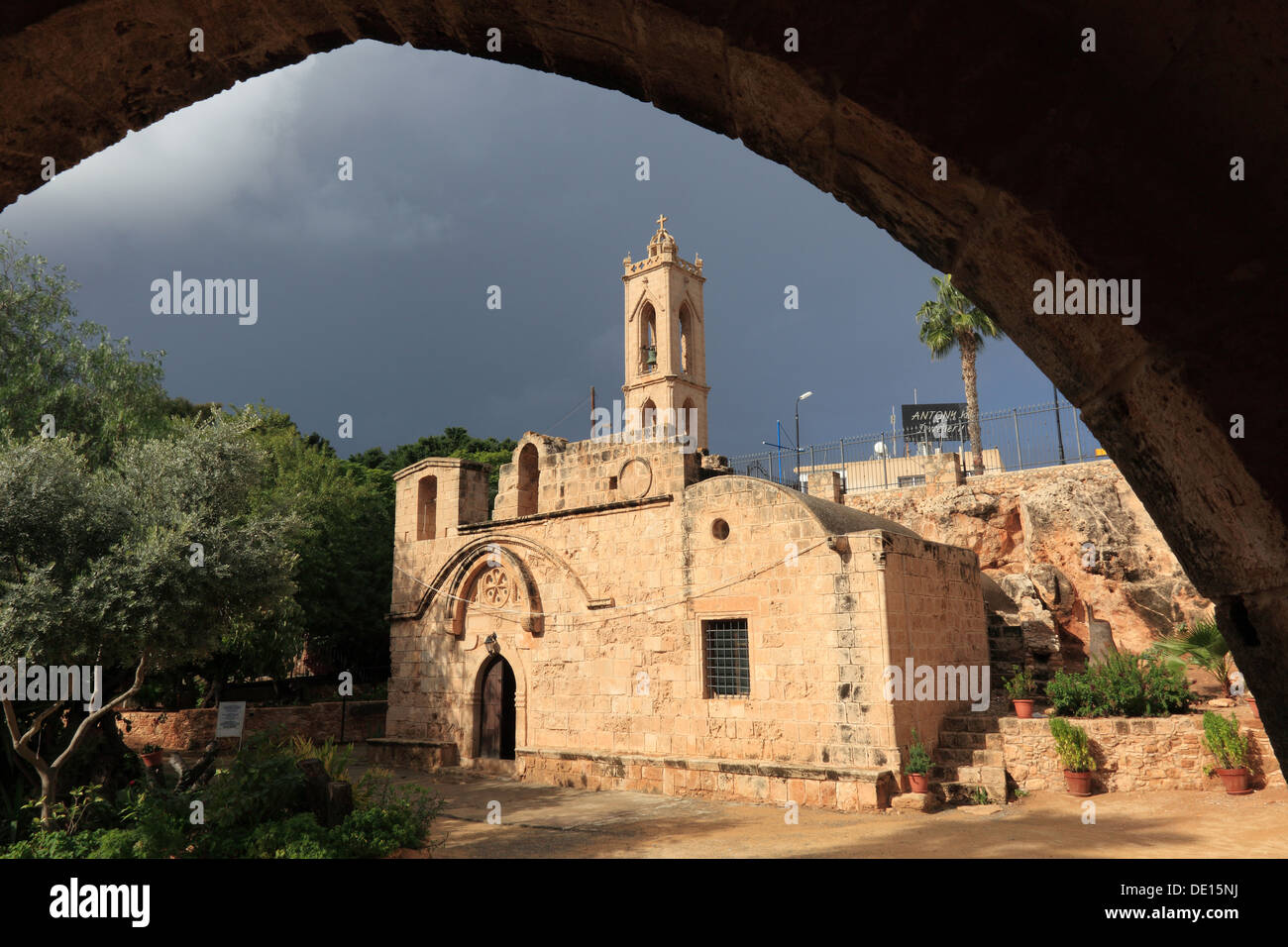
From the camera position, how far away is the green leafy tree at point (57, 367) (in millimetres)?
16469

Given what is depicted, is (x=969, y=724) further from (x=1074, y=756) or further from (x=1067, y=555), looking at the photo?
(x=1067, y=555)

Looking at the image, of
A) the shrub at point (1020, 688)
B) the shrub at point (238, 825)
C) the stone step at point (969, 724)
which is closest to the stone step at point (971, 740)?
the stone step at point (969, 724)

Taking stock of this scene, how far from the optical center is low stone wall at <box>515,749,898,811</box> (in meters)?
11.1

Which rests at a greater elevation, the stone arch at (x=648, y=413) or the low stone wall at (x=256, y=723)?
the stone arch at (x=648, y=413)

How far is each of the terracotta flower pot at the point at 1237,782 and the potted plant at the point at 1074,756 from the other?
156 cm

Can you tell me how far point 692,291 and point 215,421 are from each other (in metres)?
27.5

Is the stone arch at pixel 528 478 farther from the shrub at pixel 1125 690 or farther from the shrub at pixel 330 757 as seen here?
the shrub at pixel 1125 690

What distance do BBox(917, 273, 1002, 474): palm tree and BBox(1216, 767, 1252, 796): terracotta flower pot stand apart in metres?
14.2

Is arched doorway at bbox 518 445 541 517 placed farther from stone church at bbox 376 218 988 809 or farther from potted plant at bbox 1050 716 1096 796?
potted plant at bbox 1050 716 1096 796

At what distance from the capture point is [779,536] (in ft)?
41.2

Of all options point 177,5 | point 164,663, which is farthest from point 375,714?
point 177,5

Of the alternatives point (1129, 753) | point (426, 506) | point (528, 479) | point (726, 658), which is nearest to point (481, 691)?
point (528, 479)

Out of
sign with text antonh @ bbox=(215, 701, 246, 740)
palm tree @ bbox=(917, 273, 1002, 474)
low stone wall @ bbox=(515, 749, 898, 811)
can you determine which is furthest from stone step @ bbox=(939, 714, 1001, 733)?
palm tree @ bbox=(917, 273, 1002, 474)

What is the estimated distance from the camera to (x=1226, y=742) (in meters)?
10.8
